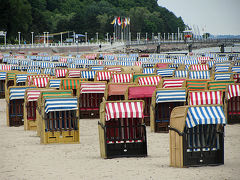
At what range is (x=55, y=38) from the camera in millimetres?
187125

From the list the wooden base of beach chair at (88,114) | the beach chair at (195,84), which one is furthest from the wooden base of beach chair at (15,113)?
the beach chair at (195,84)

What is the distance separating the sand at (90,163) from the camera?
405 inches

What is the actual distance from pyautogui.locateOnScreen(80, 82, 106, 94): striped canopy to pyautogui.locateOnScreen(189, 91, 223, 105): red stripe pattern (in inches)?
211

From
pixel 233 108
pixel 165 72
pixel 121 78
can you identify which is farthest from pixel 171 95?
pixel 165 72

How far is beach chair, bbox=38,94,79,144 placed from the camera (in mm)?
14766

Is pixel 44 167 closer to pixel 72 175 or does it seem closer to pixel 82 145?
pixel 72 175

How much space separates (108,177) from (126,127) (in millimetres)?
2539

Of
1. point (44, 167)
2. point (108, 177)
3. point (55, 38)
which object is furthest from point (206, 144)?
point (55, 38)

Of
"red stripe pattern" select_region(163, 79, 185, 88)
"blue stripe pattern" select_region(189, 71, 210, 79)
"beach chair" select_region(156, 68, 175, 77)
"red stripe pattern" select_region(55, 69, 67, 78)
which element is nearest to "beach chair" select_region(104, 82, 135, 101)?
"red stripe pattern" select_region(163, 79, 185, 88)

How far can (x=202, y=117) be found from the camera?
10.7m

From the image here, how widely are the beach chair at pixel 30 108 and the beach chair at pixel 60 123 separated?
10.7 ft

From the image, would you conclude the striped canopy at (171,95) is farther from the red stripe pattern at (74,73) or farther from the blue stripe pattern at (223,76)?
the red stripe pattern at (74,73)

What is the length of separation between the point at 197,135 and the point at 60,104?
4.61 m

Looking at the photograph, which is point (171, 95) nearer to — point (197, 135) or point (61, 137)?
point (61, 137)
